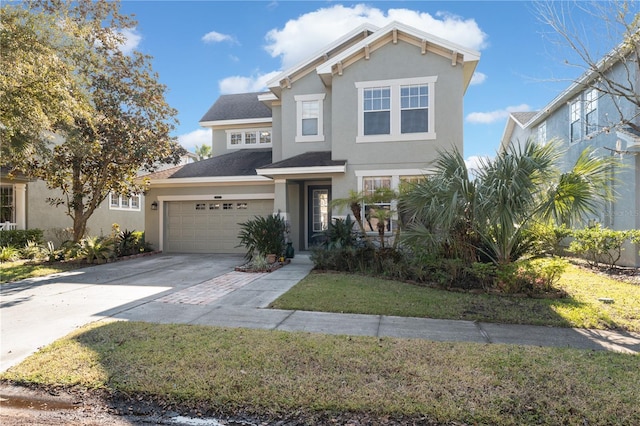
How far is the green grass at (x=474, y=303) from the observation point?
6379 millimetres

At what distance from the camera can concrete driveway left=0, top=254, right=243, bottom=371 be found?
18.7ft

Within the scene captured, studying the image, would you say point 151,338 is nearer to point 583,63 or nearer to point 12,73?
point 12,73

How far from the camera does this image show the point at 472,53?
39.2ft

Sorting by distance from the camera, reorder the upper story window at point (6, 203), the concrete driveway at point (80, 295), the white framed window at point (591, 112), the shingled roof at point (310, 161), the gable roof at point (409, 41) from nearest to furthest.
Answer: the concrete driveway at point (80, 295), the gable roof at point (409, 41), the shingled roof at point (310, 161), the white framed window at point (591, 112), the upper story window at point (6, 203)

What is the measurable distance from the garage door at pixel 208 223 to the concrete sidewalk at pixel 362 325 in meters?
8.32

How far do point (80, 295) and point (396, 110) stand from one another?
1049cm

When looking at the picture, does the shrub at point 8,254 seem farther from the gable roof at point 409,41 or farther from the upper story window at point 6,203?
the gable roof at point 409,41

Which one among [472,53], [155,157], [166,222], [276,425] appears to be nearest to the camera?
[276,425]

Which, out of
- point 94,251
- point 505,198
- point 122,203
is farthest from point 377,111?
point 122,203

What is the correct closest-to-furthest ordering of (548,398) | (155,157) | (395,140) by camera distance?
(548,398)
(395,140)
(155,157)

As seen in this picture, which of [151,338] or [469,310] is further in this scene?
[469,310]

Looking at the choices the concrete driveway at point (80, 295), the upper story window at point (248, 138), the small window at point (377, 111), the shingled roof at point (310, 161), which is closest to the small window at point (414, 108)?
the small window at point (377, 111)

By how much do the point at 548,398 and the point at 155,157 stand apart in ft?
46.7

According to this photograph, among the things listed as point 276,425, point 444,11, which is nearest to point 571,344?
point 276,425
